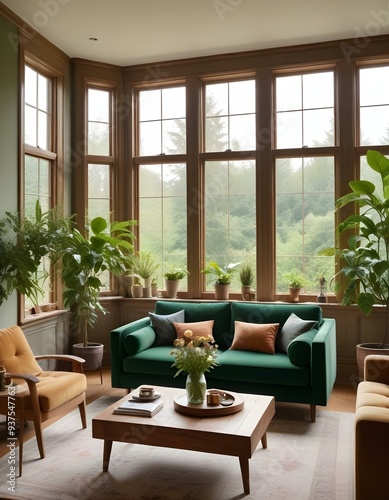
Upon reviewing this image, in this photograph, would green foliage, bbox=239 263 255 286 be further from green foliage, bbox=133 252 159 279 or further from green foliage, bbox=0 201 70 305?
green foliage, bbox=0 201 70 305

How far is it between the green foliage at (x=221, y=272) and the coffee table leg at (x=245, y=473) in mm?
2819

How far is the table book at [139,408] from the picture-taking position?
3257mm

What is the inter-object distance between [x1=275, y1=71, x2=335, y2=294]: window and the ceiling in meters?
0.55

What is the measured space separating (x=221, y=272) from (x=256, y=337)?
47.4 inches

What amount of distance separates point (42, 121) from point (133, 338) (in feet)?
8.71

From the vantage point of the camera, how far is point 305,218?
5.54 metres

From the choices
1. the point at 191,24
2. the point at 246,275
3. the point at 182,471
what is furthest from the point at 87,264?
the point at 191,24

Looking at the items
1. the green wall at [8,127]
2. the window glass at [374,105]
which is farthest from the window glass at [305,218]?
the green wall at [8,127]

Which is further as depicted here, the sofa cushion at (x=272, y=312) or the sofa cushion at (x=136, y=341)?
the sofa cushion at (x=272, y=312)

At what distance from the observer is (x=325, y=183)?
5492 mm

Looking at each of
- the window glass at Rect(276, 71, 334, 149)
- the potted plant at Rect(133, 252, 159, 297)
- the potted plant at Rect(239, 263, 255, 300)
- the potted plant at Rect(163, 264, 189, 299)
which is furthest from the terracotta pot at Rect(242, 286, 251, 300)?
the window glass at Rect(276, 71, 334, 149)

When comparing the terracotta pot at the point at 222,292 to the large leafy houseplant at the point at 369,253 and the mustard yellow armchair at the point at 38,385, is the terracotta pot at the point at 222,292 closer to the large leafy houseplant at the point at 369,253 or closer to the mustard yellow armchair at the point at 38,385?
Answer: the large leafy houseplant at the point at 369,253

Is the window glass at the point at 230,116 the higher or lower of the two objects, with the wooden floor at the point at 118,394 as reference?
higher

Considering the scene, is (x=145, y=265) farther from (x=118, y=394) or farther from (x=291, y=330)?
(x=291, y=330)
